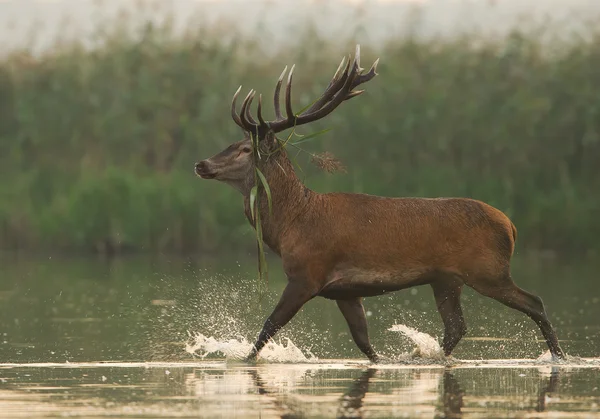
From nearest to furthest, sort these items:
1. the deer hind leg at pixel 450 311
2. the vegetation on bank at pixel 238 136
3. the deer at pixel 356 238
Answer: the deer at pixel 356 238, the deer hind leg at pixel 450 311, the vegetation on bank at pixel 238 136

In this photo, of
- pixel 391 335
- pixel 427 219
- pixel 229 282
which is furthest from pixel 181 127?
pixel 427 219

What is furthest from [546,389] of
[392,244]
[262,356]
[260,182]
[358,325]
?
[260,182]

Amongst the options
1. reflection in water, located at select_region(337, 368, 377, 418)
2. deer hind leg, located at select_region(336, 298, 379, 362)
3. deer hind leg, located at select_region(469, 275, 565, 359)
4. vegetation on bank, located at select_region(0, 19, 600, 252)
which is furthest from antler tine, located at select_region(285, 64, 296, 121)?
vegetation on bank, located at select_region(0, 19, 600, 252)

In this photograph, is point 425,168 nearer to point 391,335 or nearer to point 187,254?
point 187,254

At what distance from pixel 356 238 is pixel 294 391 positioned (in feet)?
8.09

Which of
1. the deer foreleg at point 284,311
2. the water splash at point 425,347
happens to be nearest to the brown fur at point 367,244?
the deer foreleg at point 284,311

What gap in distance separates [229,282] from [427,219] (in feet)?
24.7

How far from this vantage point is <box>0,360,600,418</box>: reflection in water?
9.41 m

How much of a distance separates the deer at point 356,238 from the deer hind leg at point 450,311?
15 millimetres

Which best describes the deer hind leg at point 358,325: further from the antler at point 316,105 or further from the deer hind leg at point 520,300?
the antler at point 316,105

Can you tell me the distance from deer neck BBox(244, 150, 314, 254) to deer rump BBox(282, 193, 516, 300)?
13cm

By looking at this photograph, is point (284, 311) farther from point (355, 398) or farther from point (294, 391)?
point (355, 398)

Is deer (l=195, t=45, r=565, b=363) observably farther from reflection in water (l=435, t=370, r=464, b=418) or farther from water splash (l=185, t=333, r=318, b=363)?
reflection in water (l=435, t=370, r=464, b=418)

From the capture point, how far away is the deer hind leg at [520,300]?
12.7 meters
